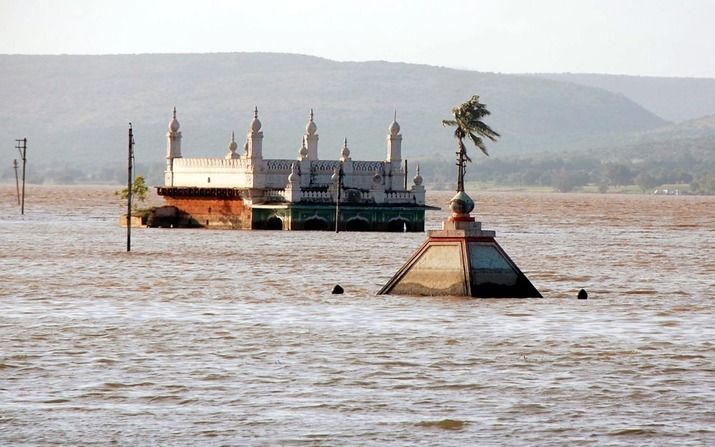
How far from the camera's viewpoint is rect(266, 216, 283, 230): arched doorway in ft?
359

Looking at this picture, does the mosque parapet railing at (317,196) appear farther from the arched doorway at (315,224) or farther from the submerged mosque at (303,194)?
the arched doorway at (315,224)

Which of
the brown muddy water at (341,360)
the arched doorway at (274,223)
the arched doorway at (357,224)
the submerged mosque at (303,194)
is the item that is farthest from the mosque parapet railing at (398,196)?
the brown muddy water at (341,360)

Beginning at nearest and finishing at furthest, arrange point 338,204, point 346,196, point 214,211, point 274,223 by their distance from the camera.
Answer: point 338,204, point 346,196, point 274,223, point 214,211

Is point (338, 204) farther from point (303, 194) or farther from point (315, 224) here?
point (315, 224)

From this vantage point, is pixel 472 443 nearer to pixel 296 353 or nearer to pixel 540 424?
pixel 540 424

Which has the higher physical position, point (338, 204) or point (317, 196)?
point (317, 196)

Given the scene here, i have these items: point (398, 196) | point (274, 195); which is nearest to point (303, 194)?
point (274, 195)

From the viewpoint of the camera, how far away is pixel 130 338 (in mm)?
39656

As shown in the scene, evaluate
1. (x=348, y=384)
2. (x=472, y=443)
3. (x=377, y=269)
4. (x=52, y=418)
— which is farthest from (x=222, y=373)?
(x=377, y=269)

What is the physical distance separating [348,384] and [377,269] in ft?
119

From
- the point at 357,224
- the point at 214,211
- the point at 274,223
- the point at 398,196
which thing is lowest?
the point at 274,223

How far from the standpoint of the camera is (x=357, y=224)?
108688mm

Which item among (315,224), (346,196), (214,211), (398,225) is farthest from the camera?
(214,211)

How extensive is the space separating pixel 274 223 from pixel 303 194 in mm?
4091
